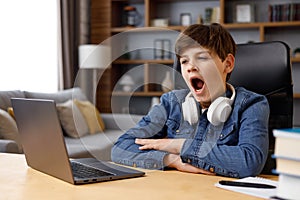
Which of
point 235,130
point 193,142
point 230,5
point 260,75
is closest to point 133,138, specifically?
point 193,142

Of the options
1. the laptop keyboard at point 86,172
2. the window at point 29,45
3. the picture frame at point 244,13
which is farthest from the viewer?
the picture frame at point 244,13

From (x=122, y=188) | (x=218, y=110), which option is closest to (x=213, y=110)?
(x=218, y=110)

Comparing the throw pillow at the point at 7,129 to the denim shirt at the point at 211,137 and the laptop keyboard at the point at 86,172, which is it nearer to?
the denim shirt at the point at 211,137

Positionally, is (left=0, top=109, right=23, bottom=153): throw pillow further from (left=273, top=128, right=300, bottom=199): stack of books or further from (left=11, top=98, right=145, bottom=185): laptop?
(left=273, top=128, right=300, bottom=199): stack of books

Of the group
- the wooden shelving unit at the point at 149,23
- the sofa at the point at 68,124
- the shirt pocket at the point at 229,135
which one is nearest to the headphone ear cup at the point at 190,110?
the shirt pocket at the point at 229,135

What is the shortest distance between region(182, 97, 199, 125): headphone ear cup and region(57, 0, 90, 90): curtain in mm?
3517

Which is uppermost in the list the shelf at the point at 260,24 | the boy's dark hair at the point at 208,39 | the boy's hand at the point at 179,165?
the shelf at the point at 260,24

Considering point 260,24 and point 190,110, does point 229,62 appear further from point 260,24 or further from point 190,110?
point 260,24

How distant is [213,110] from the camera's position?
1.35m

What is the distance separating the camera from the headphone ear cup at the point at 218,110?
1.35 metres

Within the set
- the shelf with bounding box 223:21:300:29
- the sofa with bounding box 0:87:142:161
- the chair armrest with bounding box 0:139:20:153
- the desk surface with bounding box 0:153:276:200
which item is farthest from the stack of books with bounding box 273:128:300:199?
the shelf with bounding box 223:21:300:29

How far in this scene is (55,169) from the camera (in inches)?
46.9

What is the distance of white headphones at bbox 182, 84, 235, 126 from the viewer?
136 centimetres

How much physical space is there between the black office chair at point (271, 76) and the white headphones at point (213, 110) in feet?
1.63
